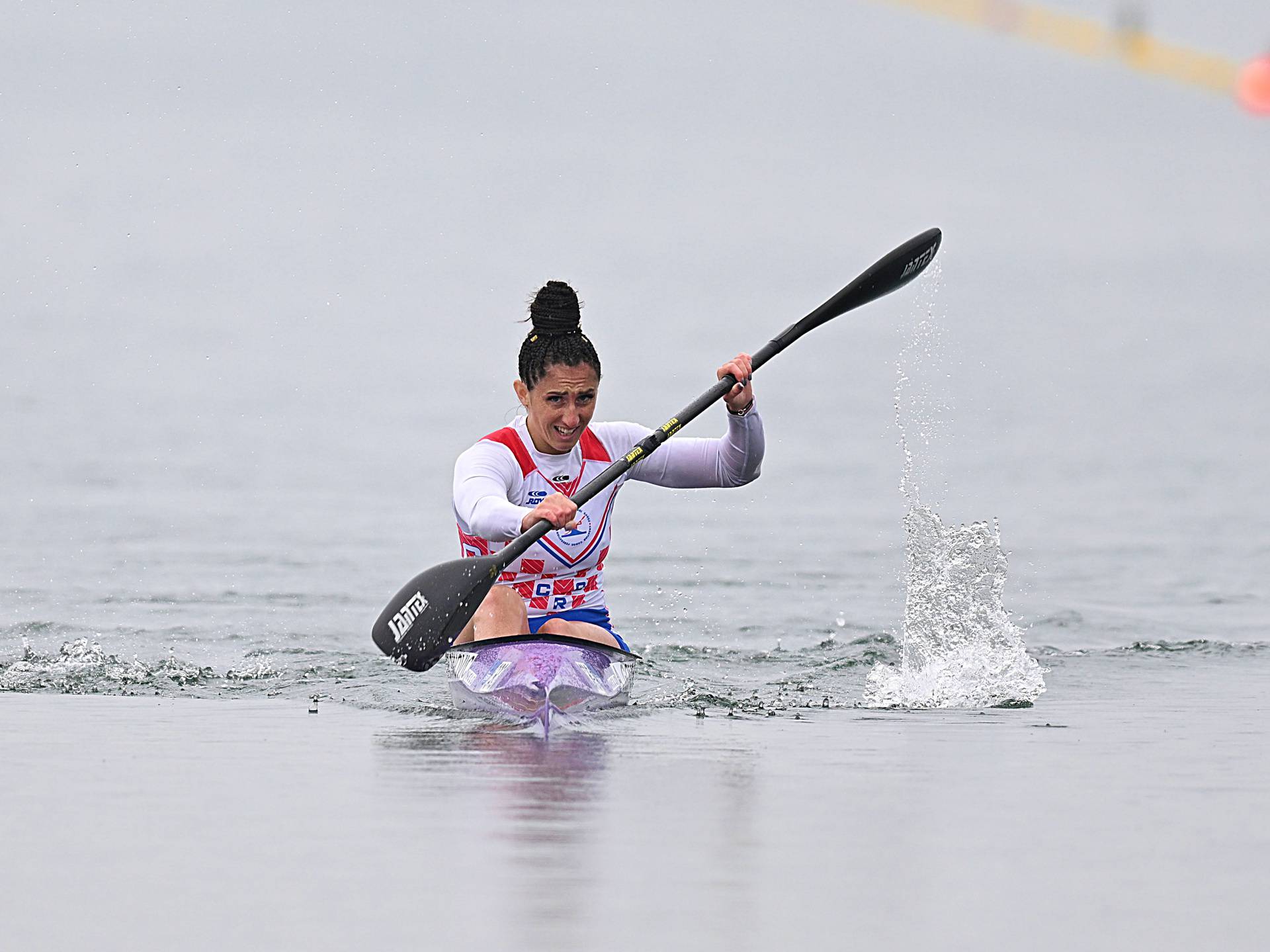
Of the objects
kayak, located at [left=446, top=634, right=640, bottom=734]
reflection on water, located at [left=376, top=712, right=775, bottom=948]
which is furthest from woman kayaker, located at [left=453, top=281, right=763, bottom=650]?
reflection on water, located at [left=376, top=712, right=775, bottom=948]

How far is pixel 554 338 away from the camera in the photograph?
6957 mm

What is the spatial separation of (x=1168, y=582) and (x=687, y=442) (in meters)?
4.70

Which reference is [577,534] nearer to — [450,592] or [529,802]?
[450,592]

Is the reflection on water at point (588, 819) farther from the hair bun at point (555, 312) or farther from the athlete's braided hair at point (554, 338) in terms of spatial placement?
the hair bun at point (555, 312)

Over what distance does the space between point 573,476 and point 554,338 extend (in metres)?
0.51

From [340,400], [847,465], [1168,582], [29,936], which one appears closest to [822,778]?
[29,936]

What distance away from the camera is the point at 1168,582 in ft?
37.4

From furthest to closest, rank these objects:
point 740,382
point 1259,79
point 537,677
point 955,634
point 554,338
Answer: point 1259,79 → point 955,634 → point 740,382 → point 554,338 → point 537,677

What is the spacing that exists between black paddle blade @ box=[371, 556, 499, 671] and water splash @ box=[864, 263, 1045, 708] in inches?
56.0

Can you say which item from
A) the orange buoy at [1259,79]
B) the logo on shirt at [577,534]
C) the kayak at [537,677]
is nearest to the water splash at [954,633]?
the kayak at [537,677]

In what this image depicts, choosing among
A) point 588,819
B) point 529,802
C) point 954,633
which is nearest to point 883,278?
point 954,633

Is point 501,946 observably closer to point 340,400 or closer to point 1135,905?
point 1135,905

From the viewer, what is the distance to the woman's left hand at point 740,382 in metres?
7.05

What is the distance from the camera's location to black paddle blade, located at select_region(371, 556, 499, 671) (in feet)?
22.1
